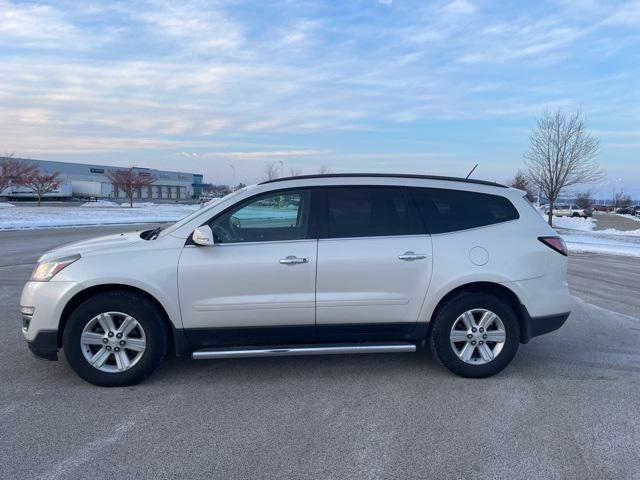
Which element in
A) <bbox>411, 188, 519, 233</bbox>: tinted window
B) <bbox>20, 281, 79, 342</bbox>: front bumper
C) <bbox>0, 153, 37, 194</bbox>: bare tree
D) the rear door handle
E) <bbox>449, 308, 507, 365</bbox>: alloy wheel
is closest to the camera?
<bbox>20, 281, 79, 342</bbox>: front bumper

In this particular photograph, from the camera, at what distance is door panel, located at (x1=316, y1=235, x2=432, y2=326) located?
443 cm

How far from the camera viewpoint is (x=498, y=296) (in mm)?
4734

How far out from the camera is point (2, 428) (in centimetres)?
361

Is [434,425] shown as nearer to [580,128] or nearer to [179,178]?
[580,128]

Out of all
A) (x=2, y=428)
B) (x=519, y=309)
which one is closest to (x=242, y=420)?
(x=2, y=428)

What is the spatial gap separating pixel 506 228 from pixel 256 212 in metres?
2.34

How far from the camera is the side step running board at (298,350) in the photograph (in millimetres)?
4357

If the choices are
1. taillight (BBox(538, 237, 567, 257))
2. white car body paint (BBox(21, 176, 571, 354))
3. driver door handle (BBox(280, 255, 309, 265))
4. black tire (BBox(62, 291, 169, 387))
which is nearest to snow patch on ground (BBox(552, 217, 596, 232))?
taillight (BBox(538, 237, 567, 257))

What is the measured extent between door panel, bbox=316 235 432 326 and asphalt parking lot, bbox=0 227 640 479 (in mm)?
641

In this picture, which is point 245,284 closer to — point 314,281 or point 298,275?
point 298,275

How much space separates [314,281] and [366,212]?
82cm

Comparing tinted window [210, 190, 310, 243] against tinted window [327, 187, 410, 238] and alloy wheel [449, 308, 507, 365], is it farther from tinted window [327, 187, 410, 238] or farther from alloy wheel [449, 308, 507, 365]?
alloy wheel [449, 308, 507, 365]

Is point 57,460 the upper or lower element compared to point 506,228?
lower

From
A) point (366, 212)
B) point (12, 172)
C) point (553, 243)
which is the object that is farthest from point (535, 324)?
point (12, 172)
